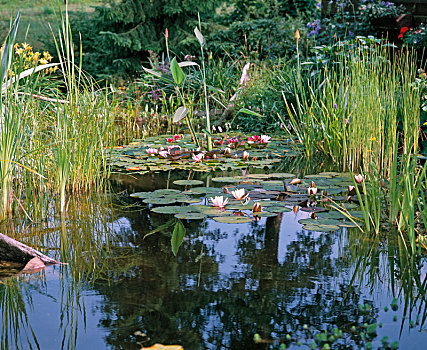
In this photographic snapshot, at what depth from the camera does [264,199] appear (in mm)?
3711

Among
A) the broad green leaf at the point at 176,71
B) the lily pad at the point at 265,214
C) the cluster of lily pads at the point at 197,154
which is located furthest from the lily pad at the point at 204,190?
the broad green leaf at the point at 176,71

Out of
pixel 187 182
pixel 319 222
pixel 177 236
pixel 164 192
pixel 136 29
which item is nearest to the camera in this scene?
pixel 177 236

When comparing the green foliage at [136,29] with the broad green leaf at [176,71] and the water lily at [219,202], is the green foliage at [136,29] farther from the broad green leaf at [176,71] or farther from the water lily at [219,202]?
the water lily at [219,202]

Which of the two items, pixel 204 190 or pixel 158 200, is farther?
pixel 204 190

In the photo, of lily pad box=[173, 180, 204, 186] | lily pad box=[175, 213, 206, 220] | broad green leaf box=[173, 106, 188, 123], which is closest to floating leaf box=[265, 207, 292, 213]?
lily pad box=[175, 213, 206, 220]

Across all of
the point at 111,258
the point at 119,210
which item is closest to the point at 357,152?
the point at 119,210

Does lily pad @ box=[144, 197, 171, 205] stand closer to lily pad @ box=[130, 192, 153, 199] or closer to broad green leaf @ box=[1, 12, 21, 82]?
lily pad @ box=[130, 192, 153, 199]

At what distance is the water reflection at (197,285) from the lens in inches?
79.4

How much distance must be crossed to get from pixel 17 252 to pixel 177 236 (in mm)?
894

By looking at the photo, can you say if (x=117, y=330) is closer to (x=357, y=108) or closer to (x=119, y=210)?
(x=119, y=210)

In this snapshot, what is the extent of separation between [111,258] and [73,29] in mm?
9433

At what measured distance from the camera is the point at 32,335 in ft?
6.54

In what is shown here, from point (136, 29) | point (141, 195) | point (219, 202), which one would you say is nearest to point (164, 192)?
point (141, 195)

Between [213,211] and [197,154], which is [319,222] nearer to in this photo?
[213,211]
